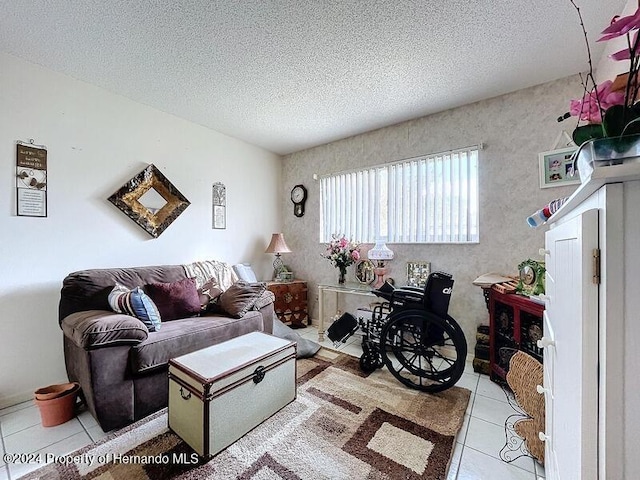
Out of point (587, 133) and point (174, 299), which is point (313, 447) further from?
point (587, 133)

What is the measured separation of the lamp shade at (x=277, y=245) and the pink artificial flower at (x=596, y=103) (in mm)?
3266

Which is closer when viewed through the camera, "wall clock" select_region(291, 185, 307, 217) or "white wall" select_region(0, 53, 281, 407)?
"white wall" select_region(0, 53, 281, 407)

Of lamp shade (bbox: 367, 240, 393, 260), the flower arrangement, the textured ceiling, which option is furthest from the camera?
lamp shade (bbox: 367, 240, 393, 260)

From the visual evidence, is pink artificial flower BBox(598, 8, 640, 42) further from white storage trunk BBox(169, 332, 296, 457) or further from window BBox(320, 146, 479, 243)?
window BBox(320, 146, 479, 243)

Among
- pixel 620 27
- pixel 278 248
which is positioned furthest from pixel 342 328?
pixel 620 27

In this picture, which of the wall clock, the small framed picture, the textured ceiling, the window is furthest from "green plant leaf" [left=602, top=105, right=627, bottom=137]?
the wall clock

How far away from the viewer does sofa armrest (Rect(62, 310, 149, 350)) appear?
1586 mm

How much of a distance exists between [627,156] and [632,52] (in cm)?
33

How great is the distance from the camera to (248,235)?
3.76 m

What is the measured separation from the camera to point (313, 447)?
58.2 inches

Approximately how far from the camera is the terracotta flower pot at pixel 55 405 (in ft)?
5.48

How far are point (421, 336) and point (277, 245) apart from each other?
2.32m

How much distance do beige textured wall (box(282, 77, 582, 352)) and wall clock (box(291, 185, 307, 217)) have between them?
1.17m

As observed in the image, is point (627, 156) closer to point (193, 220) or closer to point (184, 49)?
point (184, 49)
